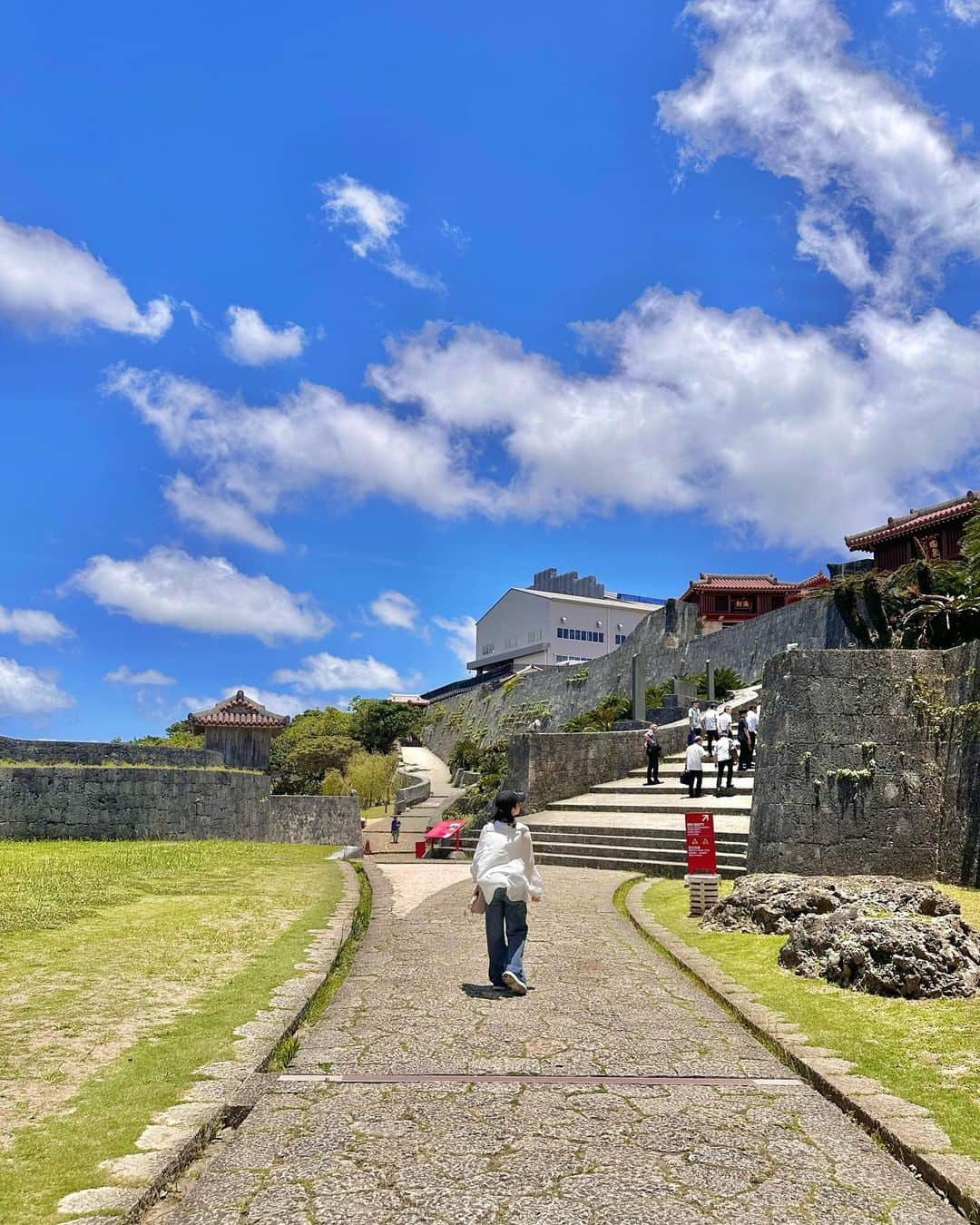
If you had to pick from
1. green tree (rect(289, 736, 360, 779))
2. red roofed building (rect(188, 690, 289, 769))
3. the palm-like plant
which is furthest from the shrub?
the palm-like plant

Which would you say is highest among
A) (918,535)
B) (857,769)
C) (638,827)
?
(918,535)

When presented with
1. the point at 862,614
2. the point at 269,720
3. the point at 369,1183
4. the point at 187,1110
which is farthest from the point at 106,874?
the point at 862,614

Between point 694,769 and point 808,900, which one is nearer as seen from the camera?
point 808,900

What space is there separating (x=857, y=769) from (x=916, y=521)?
23.6 m

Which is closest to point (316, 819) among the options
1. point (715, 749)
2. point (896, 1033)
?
point (715, 749)

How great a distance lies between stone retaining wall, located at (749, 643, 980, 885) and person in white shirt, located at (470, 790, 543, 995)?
593 centimetres

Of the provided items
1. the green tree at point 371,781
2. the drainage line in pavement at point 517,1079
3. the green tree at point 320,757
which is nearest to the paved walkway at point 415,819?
the green tree at point 371,781

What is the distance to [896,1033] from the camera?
527cm

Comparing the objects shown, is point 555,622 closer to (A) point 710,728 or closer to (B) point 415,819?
(B) point 415,819

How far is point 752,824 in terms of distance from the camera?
40.1 ft

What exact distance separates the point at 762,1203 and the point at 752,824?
9.35 m

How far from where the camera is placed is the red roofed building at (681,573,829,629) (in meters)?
46.3

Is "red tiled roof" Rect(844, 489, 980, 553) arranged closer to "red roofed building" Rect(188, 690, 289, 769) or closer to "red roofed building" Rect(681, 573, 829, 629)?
"red roofed building" Rect(681, 573, 829, 629)

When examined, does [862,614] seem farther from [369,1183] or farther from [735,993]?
[369,1183]
